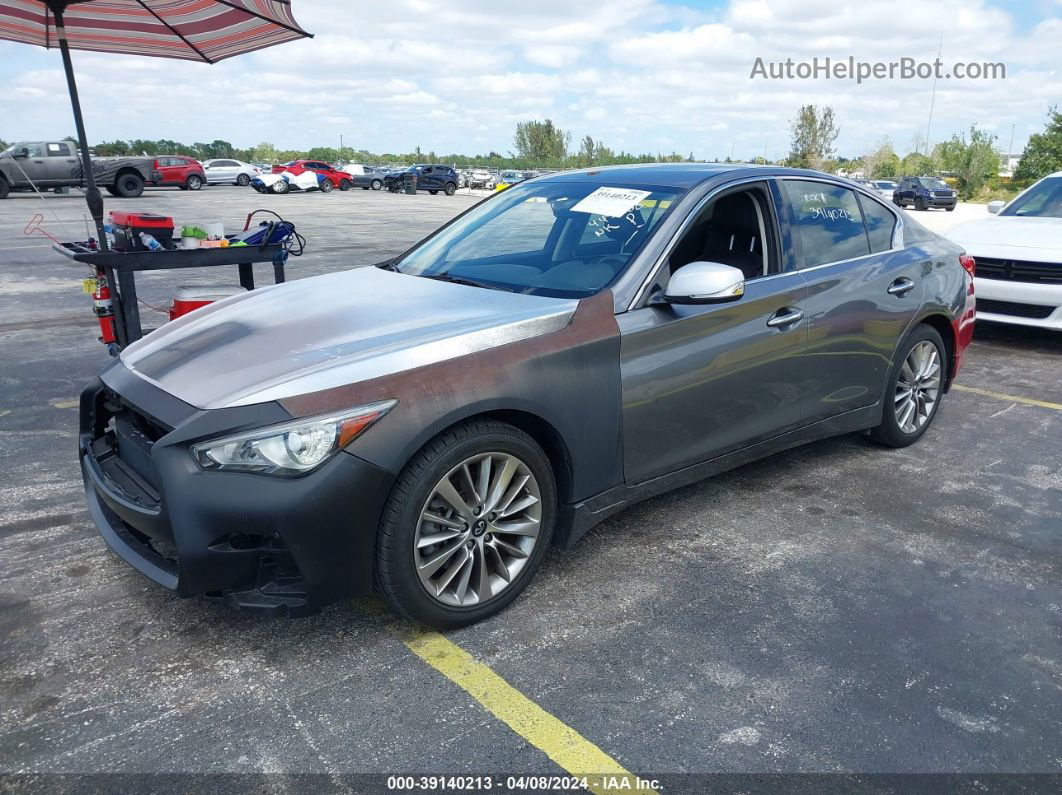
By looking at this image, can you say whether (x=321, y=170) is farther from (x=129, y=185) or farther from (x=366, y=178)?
(x=129, y=185)

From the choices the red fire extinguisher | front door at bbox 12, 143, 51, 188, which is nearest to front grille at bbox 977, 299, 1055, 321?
the red fire extinguisher

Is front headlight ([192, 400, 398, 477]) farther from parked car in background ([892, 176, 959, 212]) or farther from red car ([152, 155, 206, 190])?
parked car in background ([892, 176, 959, 212])

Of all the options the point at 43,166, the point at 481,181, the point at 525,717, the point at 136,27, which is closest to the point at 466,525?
the point at 525,717

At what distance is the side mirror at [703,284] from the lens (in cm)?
327

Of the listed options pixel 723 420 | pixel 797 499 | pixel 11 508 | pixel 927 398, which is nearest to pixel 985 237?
pixel 927 398

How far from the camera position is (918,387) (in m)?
4.91

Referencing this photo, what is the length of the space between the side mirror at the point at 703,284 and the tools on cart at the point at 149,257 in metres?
3.28

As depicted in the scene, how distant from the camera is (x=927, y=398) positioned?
16.5ft

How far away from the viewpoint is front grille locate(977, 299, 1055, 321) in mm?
7395

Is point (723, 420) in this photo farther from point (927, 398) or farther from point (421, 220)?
point (421, 220)

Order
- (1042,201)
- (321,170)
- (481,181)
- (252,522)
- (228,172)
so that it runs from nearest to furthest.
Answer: (252,522), (1042,201), (228,172), (321,170), (481,181)

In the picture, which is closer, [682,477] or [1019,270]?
[682,477]

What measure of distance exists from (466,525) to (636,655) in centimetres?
73

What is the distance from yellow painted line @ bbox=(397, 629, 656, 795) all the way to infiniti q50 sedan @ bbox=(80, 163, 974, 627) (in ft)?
0.54
